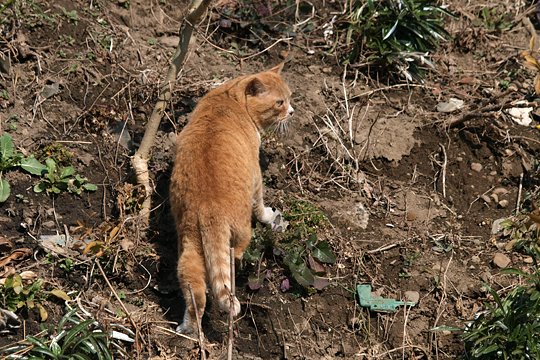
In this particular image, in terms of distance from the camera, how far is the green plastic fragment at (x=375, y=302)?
5.16 metres

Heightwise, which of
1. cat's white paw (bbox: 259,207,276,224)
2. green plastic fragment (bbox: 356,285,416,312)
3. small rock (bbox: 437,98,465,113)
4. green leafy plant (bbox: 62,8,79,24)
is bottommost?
green plastic fragment (bbox: 356,285,416,312)

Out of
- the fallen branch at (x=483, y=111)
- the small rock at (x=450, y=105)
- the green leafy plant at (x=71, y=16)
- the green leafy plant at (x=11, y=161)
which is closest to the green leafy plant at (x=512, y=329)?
the fallen branch at (x=483, y=111)

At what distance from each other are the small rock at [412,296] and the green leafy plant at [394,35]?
7.79ft

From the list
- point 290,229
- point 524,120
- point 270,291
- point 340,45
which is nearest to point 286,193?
point 290,229

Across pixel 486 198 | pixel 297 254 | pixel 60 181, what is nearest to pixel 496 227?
pixel 486 198

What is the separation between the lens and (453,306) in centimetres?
528

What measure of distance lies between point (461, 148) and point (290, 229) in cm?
193

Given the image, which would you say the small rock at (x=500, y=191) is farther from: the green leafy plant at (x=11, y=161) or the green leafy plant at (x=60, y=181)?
the green leafy plant at (x=11, y=161)

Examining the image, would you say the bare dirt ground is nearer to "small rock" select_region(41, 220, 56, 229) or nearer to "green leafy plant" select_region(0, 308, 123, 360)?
"small rock" select_region(41, 220, 56, 229)

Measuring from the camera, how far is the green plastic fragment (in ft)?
16.9

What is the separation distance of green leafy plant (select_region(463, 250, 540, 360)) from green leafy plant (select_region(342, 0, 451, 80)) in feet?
9.23

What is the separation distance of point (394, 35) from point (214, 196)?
9.90ft

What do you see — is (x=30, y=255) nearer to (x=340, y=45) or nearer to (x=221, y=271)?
(x=221, y=271)

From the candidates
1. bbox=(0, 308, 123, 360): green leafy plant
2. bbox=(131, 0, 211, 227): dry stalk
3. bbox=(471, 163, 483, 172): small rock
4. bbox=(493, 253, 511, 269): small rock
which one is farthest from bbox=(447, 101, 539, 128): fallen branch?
bbox=(0, 308, 123, 360): green leafy plant
